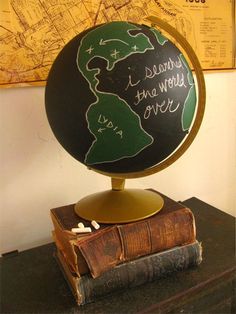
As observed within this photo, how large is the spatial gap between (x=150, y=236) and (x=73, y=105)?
1.06 ft

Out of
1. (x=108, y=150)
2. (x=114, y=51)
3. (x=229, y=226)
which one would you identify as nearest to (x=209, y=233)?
(x=229, y=226)

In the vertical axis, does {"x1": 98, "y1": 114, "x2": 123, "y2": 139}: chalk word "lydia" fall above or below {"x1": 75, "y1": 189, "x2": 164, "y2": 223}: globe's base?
above

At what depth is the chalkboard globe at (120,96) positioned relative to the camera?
605mm

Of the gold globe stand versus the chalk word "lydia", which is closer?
the chalk word "lydia"

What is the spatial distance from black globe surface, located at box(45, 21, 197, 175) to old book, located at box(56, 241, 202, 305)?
21cm

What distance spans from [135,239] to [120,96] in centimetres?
30

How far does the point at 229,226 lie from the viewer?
0.97 m

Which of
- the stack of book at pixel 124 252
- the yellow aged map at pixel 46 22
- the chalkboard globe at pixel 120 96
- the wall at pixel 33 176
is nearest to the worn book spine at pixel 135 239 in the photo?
the stack of book at pixel 124 252

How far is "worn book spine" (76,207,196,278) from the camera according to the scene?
2.17 ft

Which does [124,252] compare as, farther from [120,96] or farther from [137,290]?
[120,96]

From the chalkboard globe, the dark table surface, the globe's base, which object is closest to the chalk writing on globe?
the chalkboard globe

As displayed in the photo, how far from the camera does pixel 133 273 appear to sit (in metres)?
0.70

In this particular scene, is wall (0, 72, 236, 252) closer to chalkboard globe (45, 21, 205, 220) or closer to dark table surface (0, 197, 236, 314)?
dark table surface (0, 197, 236, 314)

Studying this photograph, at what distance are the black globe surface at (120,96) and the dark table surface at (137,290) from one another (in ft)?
0.90
